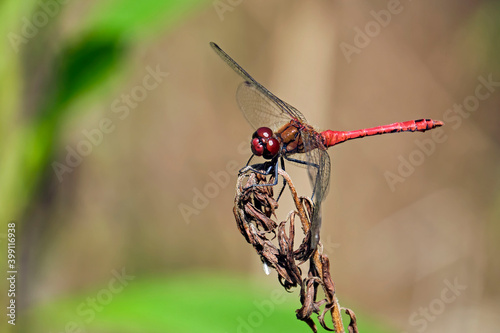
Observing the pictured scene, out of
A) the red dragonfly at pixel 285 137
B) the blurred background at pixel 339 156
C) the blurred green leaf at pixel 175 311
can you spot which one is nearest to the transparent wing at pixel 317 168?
the red dragonfly at pixel 285 137

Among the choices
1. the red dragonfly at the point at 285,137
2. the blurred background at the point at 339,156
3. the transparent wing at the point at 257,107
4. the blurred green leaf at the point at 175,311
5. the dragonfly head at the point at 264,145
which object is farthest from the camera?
the blurred background at the point at 339,156

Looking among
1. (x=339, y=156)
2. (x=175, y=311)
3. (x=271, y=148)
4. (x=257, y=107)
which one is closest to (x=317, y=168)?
(x=271, y=148)

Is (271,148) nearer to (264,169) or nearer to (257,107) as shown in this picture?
(264,169)

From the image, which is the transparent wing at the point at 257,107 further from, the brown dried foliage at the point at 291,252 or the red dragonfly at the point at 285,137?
the brown dried foliage at the point at 291,252

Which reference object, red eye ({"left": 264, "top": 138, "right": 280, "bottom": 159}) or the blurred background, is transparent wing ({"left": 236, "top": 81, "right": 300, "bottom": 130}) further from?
the blurred background

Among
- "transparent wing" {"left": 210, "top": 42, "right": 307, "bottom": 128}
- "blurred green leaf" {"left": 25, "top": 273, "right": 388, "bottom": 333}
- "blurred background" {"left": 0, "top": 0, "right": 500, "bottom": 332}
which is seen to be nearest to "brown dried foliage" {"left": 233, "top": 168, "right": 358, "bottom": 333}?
"blurred green leaf" {"left": 25, "top": 273, "right": 388, "bottom": 333}

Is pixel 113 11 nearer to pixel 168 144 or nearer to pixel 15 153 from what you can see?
pixel 15 153
